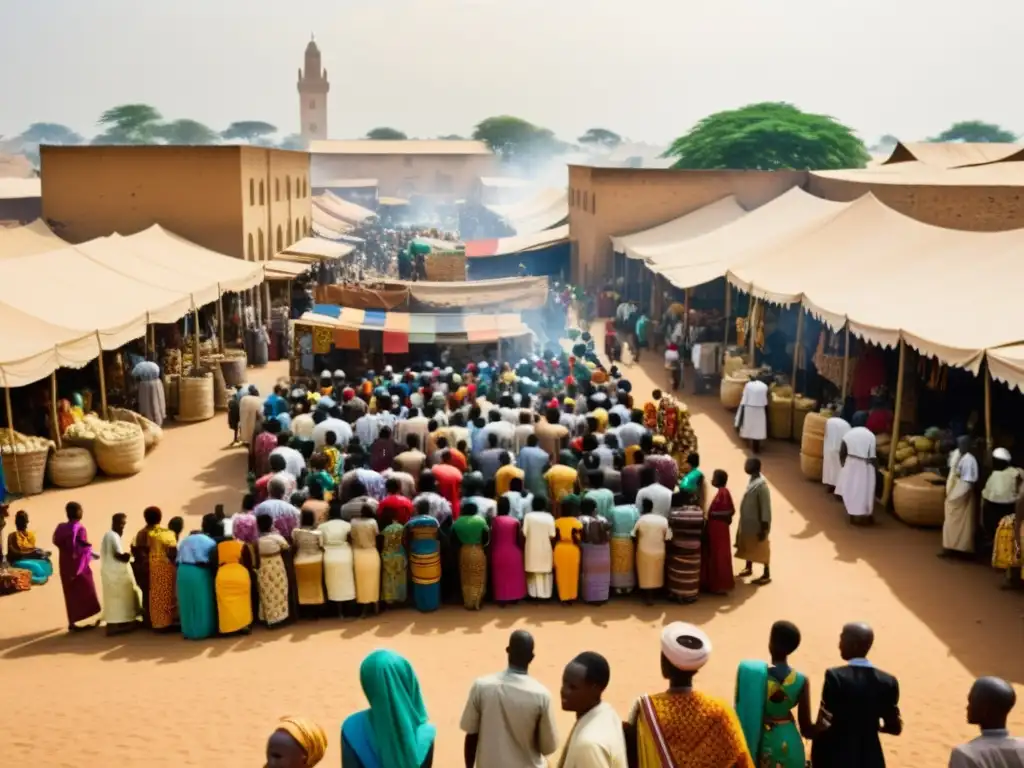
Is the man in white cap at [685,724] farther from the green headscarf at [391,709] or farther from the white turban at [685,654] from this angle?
the green headscarf at [391,709]

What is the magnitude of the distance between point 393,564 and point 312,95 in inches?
3894

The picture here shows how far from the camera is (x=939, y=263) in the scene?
14375 mm

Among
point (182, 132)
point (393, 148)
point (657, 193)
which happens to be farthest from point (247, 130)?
point (657, 193)

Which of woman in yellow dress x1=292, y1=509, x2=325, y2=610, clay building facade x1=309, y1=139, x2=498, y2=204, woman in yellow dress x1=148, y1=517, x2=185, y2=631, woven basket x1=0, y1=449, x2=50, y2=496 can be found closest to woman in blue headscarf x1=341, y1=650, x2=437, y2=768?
woman in yellow dress x1=292, y1=509, x2=325, y2=610

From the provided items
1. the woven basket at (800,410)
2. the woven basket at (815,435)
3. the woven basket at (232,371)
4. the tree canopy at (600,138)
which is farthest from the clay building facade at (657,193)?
the tree canopy at (600,138)

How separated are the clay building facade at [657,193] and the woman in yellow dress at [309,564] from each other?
21729 millimetres

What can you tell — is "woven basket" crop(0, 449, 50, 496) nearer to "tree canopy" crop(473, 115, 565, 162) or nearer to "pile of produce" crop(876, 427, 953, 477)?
"pile of produce" crop(876, 427, 953, 477)

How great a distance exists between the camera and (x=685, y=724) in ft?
14.1

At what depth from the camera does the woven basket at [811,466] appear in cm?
1339

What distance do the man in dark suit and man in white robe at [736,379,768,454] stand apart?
382 inches

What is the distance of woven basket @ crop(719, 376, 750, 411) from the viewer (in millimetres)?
17297

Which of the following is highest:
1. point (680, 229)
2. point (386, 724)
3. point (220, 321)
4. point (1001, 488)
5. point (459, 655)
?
point (680, 229)

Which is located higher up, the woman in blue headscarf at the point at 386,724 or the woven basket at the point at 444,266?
the woven basket at the point at 444,266

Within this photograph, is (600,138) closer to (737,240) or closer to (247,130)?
(247,130)
